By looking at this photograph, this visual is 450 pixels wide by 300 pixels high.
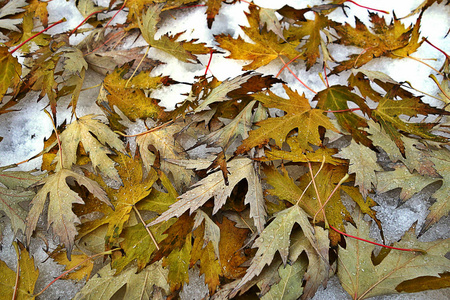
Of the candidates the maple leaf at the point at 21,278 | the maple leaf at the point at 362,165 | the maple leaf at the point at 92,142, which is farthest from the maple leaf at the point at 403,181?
the maple leaf at the point at 21,278

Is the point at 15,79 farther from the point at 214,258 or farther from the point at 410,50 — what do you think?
the point at 410,50

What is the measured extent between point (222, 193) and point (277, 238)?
151 millimetres

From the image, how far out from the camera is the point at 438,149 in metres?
0.82

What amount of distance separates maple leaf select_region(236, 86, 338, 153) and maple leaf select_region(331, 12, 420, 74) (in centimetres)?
21

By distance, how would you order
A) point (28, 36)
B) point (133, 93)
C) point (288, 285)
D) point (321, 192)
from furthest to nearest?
point (28, 36) < point (133, 93) < point (321, 192) < point (288, 285)

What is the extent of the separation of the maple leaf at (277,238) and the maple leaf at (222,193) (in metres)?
0.03

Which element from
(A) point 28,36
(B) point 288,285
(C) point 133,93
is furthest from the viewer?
(A) point 28,36

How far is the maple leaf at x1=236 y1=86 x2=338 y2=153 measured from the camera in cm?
79

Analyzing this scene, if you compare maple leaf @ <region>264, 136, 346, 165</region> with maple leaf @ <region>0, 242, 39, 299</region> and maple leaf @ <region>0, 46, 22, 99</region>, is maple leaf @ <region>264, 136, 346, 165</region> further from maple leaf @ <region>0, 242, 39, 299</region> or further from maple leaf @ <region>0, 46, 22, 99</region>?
maple leaf @ <region>0, 46, 22, 99</region>

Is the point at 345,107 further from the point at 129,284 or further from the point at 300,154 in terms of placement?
the point at 129,284

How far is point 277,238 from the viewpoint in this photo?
0.70 m

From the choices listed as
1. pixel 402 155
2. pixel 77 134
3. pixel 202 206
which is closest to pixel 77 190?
pixel 77 134

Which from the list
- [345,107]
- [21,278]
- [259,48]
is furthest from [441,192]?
[21,278]

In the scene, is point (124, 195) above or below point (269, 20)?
below
